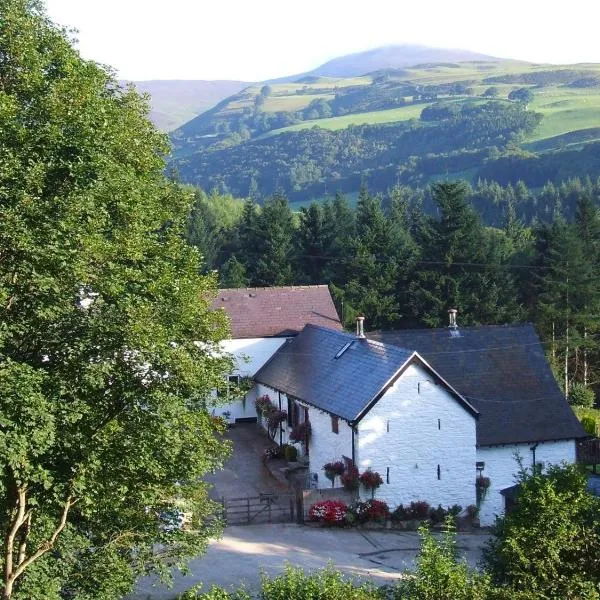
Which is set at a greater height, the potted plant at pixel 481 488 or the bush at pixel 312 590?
the potted plant at pixel 481 488

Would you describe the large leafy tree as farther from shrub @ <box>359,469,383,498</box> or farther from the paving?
shrub @ <box>359,469,383,498</box>

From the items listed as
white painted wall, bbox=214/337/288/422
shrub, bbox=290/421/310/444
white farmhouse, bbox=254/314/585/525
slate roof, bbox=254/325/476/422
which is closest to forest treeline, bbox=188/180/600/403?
white painted wall, bbox=214/337/288/422

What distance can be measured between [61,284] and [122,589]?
6129 millimetres

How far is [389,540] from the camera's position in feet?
87.9

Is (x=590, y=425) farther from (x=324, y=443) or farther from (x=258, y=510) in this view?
(x=258, y=510)

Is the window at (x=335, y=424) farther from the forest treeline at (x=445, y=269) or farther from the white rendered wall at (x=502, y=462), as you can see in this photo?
the forest treeline at (x=445, y=269)

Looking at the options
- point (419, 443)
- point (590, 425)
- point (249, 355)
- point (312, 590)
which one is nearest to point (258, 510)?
point (419, 443)

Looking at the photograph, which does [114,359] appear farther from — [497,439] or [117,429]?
[497,439]

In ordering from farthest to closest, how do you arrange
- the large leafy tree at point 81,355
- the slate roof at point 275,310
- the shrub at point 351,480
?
the slate roof at point 275,310, the shrub at point 351,480, the large leafy tree at point 81,355

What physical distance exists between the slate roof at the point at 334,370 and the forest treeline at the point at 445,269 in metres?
14.6

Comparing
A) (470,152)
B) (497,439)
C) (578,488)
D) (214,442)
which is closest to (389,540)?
(497,439)

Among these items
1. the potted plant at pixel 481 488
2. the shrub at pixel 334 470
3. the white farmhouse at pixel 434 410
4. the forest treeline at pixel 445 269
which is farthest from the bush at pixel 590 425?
A: the shrub at pixel 334 470

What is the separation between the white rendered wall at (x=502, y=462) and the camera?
1187 inches

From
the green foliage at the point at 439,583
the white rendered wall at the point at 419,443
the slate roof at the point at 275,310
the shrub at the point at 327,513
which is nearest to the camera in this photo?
the green foliage at the point at 439,583
